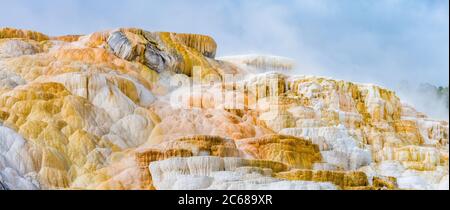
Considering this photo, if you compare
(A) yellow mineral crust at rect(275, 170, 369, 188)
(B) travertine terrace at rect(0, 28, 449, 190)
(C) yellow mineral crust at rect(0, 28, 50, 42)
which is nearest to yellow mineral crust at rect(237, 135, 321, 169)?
(B) travertine terrace at rect(0, 28, 449, 190)

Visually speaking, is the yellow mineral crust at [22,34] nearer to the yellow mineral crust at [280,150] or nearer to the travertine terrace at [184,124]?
the travertine terrace at [184,124]

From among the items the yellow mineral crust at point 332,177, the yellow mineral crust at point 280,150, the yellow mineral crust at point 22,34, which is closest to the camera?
the yellow mineral crust at point 332,177

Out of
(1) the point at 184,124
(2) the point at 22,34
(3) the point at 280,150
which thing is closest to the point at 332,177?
(3) the point at 280,150

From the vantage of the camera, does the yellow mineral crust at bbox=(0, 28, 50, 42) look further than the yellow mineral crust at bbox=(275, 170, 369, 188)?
Yes

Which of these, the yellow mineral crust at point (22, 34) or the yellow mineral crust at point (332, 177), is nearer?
the yellow mineral crust at point (332, 177)

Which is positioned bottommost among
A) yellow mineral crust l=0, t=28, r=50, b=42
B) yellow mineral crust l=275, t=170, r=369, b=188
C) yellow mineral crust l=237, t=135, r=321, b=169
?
yellow mineral crust l=275, t=170, r=369, b=188

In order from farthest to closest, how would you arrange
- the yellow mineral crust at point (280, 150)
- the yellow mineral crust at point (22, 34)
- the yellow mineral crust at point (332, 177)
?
the yellow mineral crust at point (22, 34) < the yellow mineral crust at point (280, 150) < the yellow mineral crust at point (332, 177)

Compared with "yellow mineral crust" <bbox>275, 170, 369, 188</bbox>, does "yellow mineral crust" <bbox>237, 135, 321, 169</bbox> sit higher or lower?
higher

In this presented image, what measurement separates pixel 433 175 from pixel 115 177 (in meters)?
5.34

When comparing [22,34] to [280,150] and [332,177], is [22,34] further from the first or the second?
[332,177]

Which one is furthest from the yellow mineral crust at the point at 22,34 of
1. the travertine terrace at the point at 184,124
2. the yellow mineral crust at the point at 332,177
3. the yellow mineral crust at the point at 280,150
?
the yellow mineral crust at the point at 332,177

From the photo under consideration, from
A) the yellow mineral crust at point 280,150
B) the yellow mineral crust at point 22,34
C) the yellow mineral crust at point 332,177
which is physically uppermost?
the yellow mineral crust at point 22,34

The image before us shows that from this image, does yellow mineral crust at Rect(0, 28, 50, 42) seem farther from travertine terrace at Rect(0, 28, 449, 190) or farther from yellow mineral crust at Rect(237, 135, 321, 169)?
yellow mineral crust at Rect(237, 135, 321, 169)

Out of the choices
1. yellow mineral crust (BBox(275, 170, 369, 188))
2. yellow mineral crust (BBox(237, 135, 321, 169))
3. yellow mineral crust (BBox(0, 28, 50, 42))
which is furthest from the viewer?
yellow mineral crust (BBox(0, 28, 50, 42))
